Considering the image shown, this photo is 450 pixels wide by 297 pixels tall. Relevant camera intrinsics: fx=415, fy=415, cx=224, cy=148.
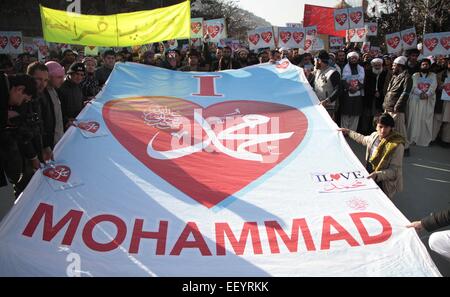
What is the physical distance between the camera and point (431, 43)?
9430 millimetres

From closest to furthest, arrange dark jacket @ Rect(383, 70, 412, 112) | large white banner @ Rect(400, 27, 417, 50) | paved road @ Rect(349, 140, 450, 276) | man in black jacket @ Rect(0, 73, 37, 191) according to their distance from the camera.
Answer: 1. man in black jacket @ Rect(0, 73, 37, 191)
2. paved road @ Rect(349, 140, 450, 276)
3. dark jacket @ Rect(383, 70, 412, 112)
4. large white banner @ Rect(400, 27, 417, 50)

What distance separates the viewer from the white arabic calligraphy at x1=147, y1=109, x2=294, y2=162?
439 cm

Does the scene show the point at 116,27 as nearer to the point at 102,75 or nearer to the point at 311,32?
the point at 102,75

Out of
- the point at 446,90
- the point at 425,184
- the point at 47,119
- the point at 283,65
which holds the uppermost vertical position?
the point at 283,65

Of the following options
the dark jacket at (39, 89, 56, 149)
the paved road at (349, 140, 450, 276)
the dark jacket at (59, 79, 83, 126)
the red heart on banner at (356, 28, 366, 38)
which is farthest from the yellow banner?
the red heart on banner at (356, 28, 366, 38)

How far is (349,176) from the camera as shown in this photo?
13.2 ft

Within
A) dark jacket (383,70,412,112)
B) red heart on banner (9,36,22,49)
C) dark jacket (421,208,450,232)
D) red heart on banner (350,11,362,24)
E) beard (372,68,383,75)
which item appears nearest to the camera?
dark jacket (421,208,450,232)

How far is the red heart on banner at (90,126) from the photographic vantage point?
457 centimetres

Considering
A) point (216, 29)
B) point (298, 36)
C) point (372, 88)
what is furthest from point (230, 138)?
point (216, 29)

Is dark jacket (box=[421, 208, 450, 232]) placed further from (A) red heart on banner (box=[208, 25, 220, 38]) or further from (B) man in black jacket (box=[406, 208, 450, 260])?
(A) red heart on banner (box=[208, 25, 220, 38])

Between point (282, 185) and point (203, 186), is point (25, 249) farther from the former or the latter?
point (282, 185)

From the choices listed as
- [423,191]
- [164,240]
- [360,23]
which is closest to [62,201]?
[164,240]

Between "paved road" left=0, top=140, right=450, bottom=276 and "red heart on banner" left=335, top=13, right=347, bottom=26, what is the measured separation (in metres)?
6.13

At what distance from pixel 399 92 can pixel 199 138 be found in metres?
4.67
